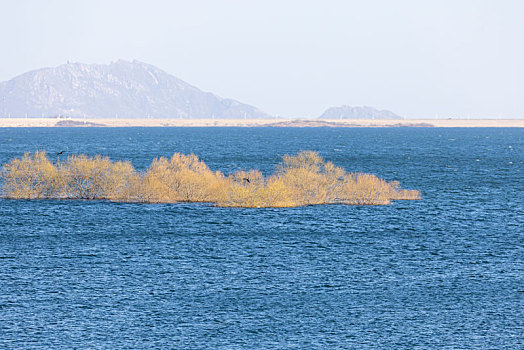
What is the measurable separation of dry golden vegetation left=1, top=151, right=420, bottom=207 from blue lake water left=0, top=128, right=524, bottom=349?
285 centimetres

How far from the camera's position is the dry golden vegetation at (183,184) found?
288 feet

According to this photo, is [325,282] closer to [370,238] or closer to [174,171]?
[370,238]

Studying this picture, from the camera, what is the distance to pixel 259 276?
5256 centimetres

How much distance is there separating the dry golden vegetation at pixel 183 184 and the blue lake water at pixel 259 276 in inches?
112

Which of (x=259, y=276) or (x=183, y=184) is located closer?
(x=259, y=276)

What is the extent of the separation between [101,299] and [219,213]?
36.3m

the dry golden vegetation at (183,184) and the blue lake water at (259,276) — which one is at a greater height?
the dry golden vegetation at (183,184)

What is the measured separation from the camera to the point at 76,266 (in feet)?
182

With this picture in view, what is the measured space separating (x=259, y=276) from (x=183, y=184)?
3991 cm

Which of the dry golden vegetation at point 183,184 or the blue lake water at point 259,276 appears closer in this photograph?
the blue lake water at point 259,276

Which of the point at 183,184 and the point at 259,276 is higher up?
the point at 183,184

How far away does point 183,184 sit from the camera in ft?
299

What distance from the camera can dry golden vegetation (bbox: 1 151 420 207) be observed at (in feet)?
288

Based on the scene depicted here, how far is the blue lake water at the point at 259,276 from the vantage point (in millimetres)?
40250
